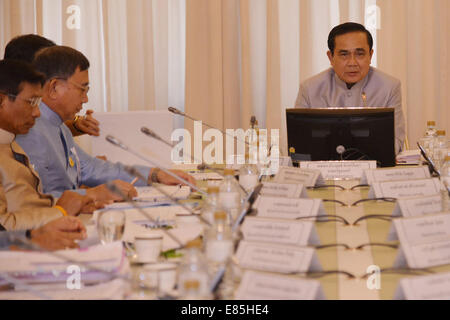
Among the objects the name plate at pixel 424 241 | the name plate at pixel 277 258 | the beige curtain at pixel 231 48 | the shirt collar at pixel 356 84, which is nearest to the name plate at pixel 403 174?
the name plate at pixel 424 241

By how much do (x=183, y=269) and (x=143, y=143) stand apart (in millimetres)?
2249

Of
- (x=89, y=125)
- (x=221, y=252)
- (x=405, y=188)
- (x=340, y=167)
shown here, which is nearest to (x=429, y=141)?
(x=340, y=167)

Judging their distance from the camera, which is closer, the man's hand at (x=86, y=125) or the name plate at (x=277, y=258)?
the name plate at (x=277, y=258)

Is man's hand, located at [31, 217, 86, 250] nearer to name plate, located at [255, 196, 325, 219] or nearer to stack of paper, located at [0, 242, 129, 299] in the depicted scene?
stack of paper, located at [0, 242, 129, 299]

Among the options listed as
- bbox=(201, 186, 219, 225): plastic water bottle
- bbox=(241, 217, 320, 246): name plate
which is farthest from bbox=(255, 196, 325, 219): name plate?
bbox=(241, 217, 320, 246): name plate

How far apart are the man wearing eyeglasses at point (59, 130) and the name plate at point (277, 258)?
1.24 m

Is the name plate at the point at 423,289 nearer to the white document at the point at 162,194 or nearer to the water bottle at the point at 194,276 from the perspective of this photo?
the water bottle at the point at 194,276

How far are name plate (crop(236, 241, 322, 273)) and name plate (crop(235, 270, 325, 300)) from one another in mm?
165

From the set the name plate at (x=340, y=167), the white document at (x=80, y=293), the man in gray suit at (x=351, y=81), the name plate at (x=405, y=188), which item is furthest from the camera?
the man in gray suit at (x=351, y=81)

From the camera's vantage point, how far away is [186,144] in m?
5.21

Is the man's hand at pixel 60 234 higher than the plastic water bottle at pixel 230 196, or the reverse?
the plastic water bottle at pixel 230 196

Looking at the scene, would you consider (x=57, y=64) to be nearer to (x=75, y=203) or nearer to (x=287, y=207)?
(x=75, y=203)

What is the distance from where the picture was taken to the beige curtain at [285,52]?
190 inches

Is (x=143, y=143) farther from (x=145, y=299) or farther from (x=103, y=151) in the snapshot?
(x=145, y=299)
